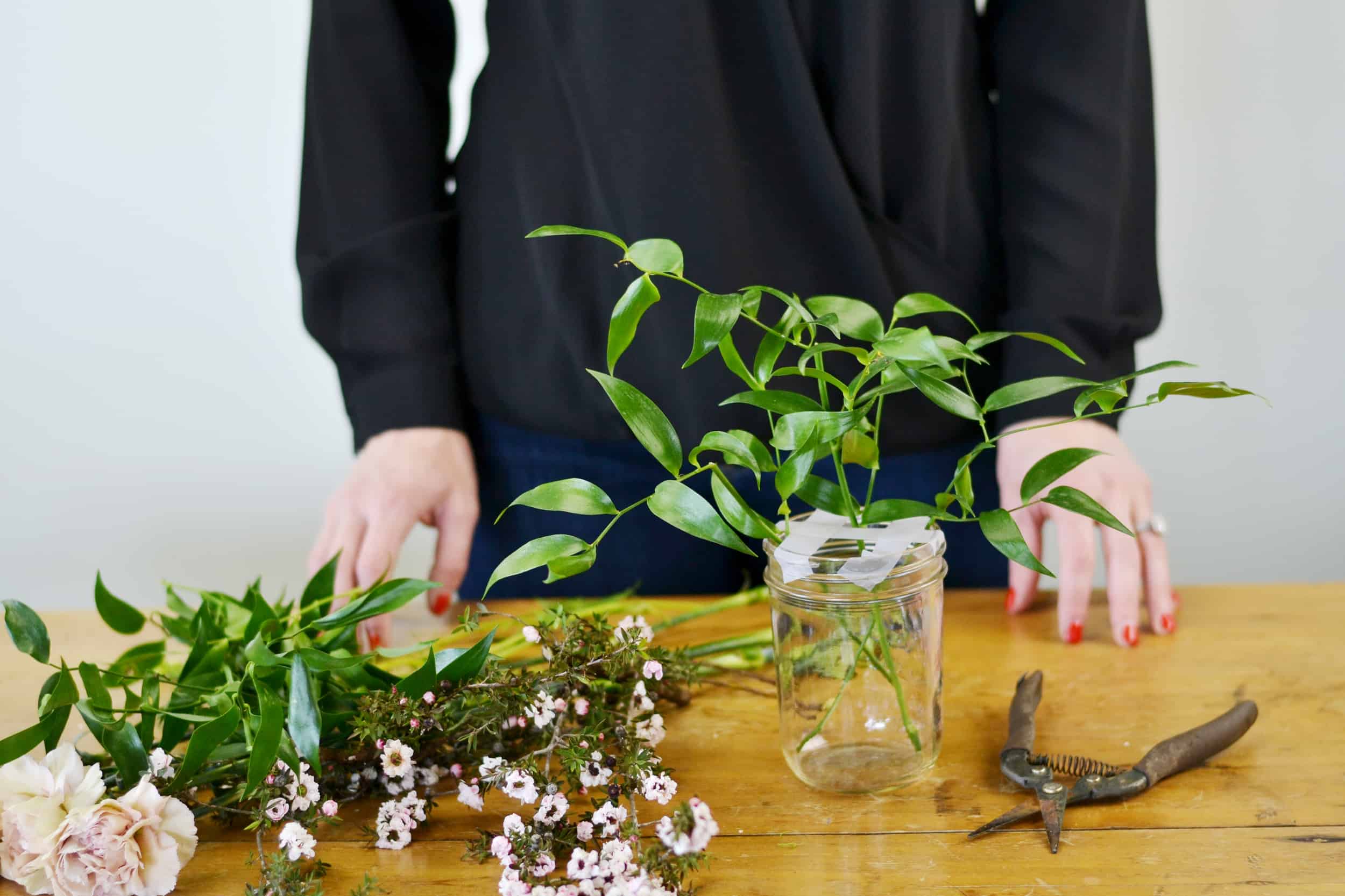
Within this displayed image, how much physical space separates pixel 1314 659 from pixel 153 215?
68.9 inches

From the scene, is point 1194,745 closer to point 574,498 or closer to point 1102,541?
point 1102,541

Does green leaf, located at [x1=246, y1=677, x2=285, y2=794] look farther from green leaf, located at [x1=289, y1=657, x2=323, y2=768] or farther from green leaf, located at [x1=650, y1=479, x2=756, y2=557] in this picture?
green leaf, located at [x1=650, y1=479, x2=756, y2=557]

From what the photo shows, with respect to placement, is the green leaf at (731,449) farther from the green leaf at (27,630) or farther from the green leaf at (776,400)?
the green leaf at (27,630)

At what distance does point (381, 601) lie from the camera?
62 centimetres

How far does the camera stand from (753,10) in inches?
33.0

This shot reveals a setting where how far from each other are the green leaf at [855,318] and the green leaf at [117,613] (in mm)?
435

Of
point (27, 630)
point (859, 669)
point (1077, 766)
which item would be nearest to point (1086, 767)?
point (1077, 766)

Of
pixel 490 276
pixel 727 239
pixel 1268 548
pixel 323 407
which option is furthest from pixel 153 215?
pixel 1268 548

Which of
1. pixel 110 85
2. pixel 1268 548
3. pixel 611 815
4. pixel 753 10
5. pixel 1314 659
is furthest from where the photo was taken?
pixel 1268 548

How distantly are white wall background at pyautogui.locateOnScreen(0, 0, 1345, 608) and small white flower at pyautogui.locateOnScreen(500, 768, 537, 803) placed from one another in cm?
150

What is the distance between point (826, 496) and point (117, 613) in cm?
43

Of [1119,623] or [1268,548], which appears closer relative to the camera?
[1119,623]

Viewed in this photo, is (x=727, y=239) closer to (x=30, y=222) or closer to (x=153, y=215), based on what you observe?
(x=153, y=215)

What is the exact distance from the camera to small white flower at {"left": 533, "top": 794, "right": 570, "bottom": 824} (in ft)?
1.66
